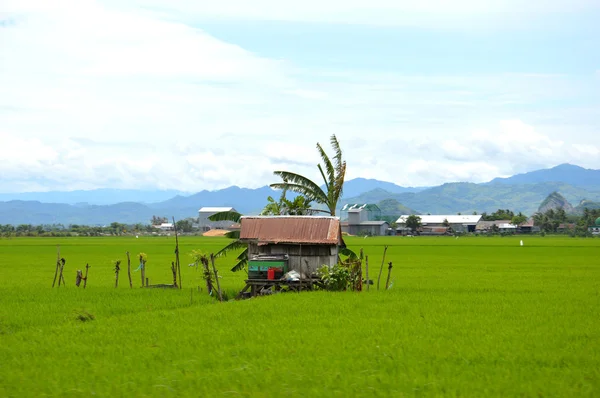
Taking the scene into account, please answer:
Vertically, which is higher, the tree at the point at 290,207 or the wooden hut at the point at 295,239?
the tree at the point at 290,207

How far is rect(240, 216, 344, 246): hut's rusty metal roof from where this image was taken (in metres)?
22.7

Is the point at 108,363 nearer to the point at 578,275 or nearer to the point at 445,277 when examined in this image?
the point at 445,277

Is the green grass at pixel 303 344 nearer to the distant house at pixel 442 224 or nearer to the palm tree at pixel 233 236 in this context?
the palm tree at pixel 233 236

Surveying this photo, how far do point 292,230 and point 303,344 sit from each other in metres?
10.3

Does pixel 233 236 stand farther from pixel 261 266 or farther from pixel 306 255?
pixel 306 255

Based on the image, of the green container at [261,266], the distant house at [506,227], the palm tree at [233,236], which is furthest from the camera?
the distant house at [506,227]

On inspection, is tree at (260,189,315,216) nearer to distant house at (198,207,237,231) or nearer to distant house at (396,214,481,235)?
distant house at (396,214,481,235)

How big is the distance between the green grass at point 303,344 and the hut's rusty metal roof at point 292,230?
92.2 inches

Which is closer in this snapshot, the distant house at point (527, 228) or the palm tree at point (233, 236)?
the palm tree at point (233, 236)

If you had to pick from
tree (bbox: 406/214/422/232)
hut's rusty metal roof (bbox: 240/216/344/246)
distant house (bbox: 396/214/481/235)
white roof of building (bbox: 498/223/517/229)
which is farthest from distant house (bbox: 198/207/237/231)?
hut's rusty metal roof (bbox: 240/216/344/246)

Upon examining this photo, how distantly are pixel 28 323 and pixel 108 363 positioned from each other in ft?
18.0

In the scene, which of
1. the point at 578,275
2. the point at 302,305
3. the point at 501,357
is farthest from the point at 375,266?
the point at 501,357

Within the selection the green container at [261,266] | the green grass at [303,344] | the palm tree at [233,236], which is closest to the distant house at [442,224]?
the palm tree at [233,236]

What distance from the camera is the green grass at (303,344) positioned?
390 inches
